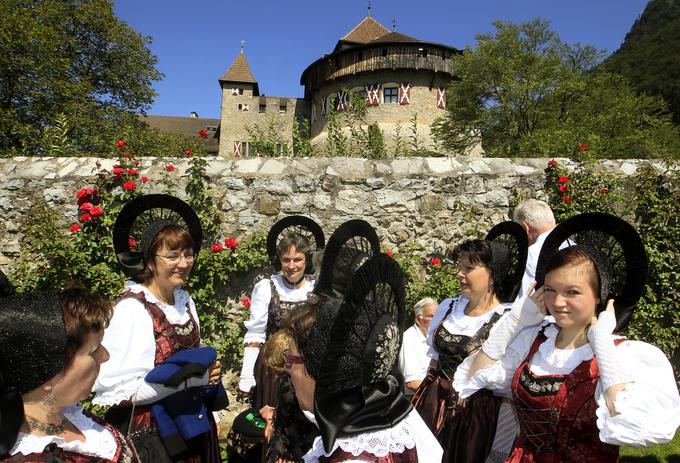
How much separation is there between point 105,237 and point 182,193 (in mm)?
874

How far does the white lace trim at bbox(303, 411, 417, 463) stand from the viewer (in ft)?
4.69

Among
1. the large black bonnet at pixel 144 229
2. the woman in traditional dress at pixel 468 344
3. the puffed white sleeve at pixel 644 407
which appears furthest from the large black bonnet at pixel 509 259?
the large black bonnet at pixel 144 229

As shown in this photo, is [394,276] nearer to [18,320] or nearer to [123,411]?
[18,320]

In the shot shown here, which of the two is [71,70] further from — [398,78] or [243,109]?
[243,109]

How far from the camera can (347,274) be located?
2.67 metres

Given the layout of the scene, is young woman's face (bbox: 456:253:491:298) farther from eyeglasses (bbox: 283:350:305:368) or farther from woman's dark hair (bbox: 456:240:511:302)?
eyeglasses (bbox: 283:350:305:368)

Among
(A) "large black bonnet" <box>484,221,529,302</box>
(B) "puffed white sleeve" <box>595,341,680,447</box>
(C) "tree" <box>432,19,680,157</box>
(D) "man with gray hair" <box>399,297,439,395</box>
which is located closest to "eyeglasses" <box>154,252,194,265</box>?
(D) "man with gray hair" <box>399,297,439,395</box>

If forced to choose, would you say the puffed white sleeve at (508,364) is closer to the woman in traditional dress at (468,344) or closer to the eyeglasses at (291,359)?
the woman in traditional dress at (468,344)

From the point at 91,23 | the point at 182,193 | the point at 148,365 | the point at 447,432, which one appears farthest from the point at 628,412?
the point at 91,23

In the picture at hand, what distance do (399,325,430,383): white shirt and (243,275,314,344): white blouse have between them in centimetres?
93

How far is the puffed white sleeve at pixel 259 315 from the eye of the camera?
3.44m

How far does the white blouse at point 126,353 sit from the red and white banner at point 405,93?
27037 millimetres

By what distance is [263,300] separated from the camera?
352 cm

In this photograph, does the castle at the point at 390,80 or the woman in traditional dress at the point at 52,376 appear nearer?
the woman in traditional dress at the point at 52,376
